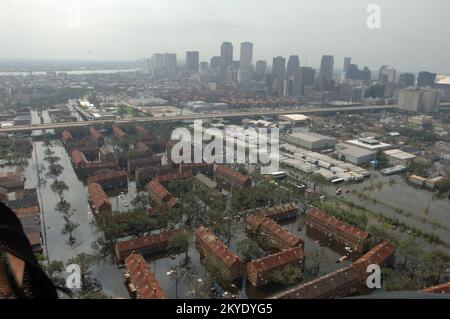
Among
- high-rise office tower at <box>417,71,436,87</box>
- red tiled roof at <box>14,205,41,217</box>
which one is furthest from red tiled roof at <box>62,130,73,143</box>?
high-rise office tower at <box>417,71,436,87</box>

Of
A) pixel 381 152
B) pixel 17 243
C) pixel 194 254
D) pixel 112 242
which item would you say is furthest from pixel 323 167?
pixel 17 243

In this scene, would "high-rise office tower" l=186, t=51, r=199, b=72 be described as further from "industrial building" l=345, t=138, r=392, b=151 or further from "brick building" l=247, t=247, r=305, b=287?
"brick building" l=247, t=247, r=305, b=287

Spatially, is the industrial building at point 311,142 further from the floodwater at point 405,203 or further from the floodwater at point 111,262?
the floodwater at point 111,262

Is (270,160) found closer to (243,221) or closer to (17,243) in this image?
(243,221)

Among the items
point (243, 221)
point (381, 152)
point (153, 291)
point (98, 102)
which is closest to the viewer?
point (153, 291)

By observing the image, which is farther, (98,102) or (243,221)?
(98,102)
